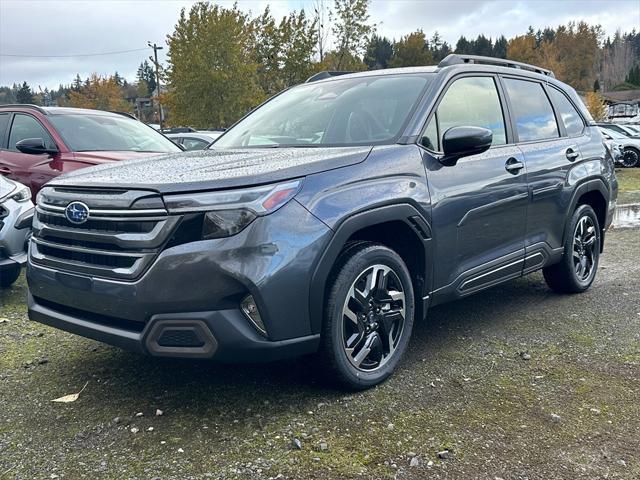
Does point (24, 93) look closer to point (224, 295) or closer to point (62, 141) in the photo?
point (62, 141)

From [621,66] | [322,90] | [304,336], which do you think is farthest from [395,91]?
[621,66]

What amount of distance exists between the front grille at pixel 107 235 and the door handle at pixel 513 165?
7.88 ft

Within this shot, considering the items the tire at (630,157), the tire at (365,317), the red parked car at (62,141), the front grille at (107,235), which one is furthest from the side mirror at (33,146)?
the tire at (630,157)

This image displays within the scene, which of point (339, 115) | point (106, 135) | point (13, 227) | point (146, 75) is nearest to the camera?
point (339, 115)

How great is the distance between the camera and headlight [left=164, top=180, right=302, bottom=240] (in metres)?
2.74

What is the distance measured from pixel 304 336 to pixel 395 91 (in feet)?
6.02

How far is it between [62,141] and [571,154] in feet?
16.5

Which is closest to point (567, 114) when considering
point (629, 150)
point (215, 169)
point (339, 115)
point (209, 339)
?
point (339, 115)

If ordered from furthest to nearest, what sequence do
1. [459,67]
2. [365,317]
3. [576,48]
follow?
[576,48] → [459,67] → [365,317]

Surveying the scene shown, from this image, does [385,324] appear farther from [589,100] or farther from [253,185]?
[589,100]

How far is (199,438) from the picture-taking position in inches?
111

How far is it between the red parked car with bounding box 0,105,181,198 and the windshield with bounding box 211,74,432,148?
2.38 m

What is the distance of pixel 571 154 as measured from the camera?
496cm

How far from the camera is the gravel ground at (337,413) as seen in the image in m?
2.60
